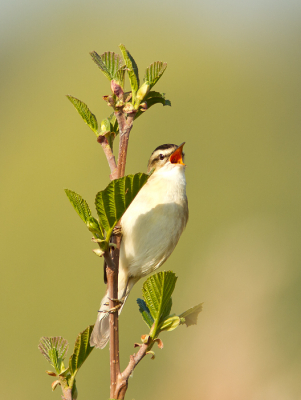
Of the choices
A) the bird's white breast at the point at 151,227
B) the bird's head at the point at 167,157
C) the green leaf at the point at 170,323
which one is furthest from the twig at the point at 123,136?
the bird's head at the point at 167,157

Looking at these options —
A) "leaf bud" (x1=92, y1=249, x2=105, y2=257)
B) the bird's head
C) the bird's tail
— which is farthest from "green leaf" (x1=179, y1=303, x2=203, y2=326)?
the bird's head

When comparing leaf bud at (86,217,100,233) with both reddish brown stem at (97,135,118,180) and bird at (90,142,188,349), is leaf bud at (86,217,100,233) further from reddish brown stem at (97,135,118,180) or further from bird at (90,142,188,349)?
bird at (90,142,188,349)

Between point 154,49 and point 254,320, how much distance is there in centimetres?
1877

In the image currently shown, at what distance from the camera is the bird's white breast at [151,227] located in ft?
7.59

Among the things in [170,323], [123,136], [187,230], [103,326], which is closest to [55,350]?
[170,323]

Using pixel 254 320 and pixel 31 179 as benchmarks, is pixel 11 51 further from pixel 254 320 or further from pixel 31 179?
pixel 254 320

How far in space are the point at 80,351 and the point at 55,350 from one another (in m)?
0.08

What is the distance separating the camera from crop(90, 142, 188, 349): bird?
230 cm

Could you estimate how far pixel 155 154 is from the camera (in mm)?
3035

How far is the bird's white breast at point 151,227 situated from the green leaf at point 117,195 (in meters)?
1.30

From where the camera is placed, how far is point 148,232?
7.64ft

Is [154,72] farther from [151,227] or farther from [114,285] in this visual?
[151,227]

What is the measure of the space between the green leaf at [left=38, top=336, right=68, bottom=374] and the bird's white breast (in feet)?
3.71

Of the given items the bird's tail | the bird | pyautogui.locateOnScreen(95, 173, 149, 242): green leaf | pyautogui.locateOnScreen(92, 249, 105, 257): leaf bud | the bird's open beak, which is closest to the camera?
pyautogui.locateOnScreen(95, 173, 149, 242): green leaf
